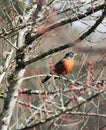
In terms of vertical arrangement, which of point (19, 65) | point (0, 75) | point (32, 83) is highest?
point (19, 65)

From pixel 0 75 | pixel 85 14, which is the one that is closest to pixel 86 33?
pixel 85 14

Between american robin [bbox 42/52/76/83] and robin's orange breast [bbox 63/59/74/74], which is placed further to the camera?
robin's orange breast [bbox 63/59/74/74]

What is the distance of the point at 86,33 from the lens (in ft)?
12.6

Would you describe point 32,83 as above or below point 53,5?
below

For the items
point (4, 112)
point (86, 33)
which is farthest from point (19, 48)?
point (86, 33)

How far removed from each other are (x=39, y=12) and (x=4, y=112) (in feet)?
4.76

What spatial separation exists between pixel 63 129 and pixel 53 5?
12263 millimetres

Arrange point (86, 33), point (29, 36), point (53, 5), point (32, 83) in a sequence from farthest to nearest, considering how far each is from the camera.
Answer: point (32, 83) → point (53, 5) → point (29, 36) → point (86, 33)

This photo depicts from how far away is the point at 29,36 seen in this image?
4.70 meters

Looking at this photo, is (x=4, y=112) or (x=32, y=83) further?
(x=32, y=83)

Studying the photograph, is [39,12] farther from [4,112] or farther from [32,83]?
[32,83]

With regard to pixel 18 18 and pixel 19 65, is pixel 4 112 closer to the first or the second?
pixel 19 65

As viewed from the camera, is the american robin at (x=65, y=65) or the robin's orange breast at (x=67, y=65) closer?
the american robin at (x=65, y=65)

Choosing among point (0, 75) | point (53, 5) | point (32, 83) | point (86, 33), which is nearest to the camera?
point (86, 33)
